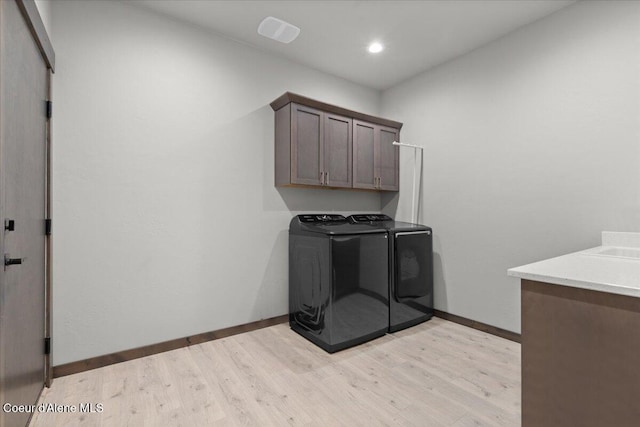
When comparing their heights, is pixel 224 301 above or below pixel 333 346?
above

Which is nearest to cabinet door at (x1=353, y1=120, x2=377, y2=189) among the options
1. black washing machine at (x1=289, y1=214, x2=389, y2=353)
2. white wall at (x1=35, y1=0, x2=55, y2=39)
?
black washing machine at (x1=289, y1=214, x2=389, y2=353)

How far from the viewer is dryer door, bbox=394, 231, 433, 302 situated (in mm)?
2961

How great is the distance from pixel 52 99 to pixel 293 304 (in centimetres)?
→ 252

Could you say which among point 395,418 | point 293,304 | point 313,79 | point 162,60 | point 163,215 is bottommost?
point 395,418

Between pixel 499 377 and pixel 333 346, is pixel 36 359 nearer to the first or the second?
pixel 333 346

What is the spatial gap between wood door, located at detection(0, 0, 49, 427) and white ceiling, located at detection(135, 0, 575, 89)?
125 cm

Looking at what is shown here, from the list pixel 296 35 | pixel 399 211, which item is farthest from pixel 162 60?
pixel 399 211

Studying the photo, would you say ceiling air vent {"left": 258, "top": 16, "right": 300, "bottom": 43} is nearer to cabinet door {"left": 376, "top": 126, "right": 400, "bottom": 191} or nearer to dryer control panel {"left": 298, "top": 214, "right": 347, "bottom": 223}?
cabinet door {"left": 376, "top": 126, "right": 400, "bottom": 191}

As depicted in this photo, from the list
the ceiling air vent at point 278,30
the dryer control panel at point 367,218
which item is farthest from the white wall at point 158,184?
the dryer control panel at point 367,218

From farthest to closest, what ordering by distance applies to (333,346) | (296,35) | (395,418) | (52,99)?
(296,35)
(333,346)
(52,99)
(395,418)

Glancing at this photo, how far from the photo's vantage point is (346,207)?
366 centimetres

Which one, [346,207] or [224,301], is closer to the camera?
[224,301]

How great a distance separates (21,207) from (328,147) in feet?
7.74

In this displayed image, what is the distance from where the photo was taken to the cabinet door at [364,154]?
3332 mm
